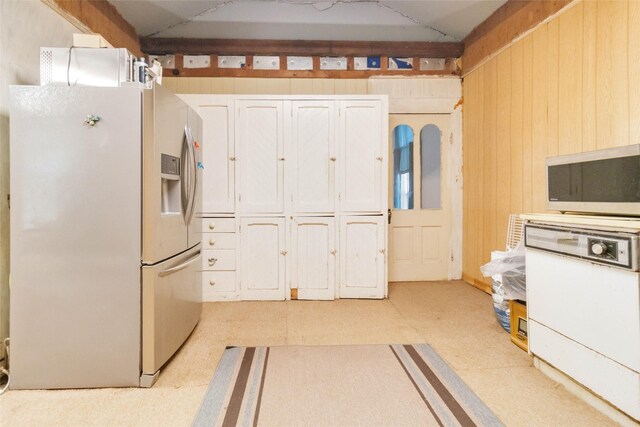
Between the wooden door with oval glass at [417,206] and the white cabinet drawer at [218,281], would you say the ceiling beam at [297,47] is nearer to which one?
the wooden door with oval glass at [417,206]

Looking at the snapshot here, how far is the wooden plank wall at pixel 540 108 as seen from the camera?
2.10 m

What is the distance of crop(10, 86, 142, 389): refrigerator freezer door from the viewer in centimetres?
178

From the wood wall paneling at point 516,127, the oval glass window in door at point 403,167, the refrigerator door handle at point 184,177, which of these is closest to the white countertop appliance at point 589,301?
the wood wall paneling at point 516,127

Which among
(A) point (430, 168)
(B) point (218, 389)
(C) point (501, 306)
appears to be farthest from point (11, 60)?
(A) point (430, 168)

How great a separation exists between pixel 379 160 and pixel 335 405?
92.9 inches

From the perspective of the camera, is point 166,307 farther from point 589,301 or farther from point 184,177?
point 589,301

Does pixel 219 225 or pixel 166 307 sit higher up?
pixel 219 225

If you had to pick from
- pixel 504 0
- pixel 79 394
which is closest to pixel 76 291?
pixel 79 394

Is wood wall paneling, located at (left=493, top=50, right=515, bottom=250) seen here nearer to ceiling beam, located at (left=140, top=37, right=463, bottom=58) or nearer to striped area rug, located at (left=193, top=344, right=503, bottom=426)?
ceiling beam, located at (left=140, top=37, right=463, bottom=58)

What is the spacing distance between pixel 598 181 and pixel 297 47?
131 inches

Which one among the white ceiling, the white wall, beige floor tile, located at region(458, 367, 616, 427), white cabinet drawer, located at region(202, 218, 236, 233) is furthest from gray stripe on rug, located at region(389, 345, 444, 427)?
the white ceiling

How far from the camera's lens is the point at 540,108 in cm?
279

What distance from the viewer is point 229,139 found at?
134 inches

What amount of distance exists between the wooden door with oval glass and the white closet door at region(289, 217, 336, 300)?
1032mm
